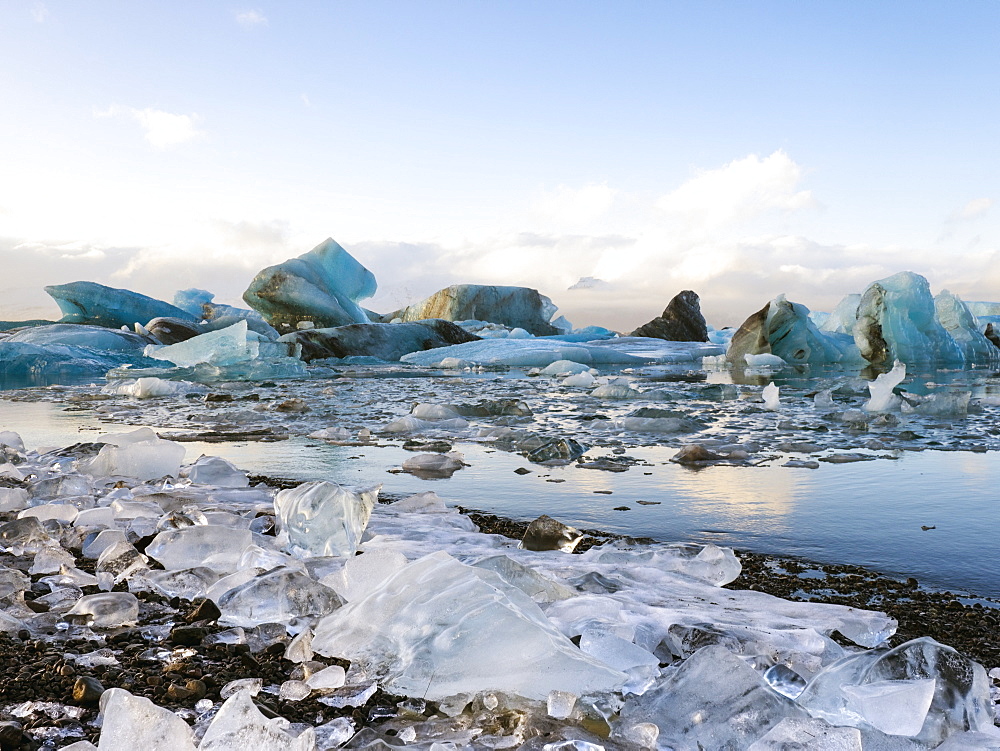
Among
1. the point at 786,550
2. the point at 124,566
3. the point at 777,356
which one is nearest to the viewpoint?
the point at 124,566

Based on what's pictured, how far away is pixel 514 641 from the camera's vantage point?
1.09 metres

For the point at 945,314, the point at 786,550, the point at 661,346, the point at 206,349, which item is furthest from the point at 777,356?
the point at 786,550

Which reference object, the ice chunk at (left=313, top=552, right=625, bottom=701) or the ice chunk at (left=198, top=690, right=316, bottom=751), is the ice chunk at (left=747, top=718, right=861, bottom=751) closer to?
the ice chunk at (left=313, top=552, right=625, bottom=701)

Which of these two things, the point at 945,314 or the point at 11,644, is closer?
the point at 11,644

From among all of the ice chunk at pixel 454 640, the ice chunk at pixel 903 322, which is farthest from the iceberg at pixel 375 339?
the ice chunk at pixel 454 640

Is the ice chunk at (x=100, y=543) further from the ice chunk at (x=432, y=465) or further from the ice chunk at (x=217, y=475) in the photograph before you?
the ice chunk at (x=432, y=465)

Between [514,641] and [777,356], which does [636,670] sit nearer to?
[514,641]

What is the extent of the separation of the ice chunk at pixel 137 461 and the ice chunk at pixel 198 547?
1167mm

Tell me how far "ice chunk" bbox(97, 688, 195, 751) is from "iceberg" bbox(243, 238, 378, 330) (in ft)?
65.9

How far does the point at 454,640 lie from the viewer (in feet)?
3.67

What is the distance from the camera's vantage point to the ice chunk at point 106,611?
1339 millimetres

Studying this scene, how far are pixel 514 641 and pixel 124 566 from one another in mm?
1001

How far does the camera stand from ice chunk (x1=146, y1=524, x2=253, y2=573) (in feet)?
5.49

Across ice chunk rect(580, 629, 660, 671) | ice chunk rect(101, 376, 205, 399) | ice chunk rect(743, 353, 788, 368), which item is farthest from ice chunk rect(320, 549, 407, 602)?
ice chunk rect(743, 353, 788, 368)
